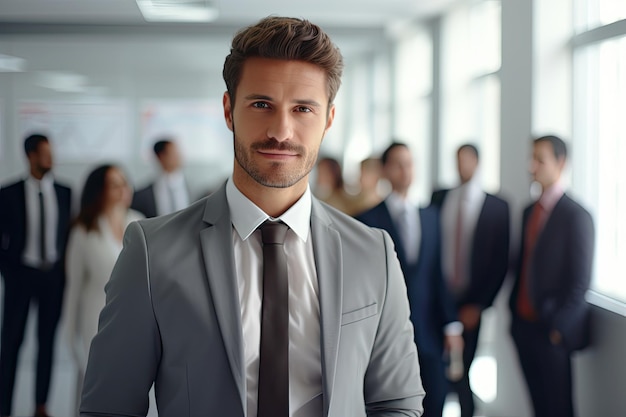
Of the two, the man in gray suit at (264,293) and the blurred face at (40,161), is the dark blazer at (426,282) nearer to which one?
the blurred face at (40,161)

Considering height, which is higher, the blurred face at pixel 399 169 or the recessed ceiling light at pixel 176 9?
the recessed ceiling light at pixel 176 9

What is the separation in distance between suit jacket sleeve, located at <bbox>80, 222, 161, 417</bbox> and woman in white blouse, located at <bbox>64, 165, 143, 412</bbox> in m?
3.05

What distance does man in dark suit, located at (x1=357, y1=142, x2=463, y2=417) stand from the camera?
411 centimetres

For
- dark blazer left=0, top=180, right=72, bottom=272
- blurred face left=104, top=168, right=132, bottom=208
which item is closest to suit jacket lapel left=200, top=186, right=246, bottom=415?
blurred face left=104, top=168, right=132, bottom=208

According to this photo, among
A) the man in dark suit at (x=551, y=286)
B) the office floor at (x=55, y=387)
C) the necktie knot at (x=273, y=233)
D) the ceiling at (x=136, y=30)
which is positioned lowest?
the office floor at (x=55, y=387)

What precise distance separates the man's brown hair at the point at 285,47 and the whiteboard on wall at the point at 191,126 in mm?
5611

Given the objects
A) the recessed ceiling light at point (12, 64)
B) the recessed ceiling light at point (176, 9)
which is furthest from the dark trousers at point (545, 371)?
the recessed ceiling light at point (12, 64)

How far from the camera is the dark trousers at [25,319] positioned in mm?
5191

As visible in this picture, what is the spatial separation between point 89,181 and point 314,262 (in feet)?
11.2

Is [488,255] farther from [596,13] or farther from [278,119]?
[278,119]

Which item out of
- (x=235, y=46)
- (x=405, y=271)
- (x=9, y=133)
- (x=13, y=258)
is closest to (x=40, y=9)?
(x=9, y=133)

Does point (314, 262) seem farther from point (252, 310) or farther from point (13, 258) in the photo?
point (13, 258)

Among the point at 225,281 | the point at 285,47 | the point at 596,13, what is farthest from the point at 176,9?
the point at 225,281

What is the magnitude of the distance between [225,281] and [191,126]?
582 cm
